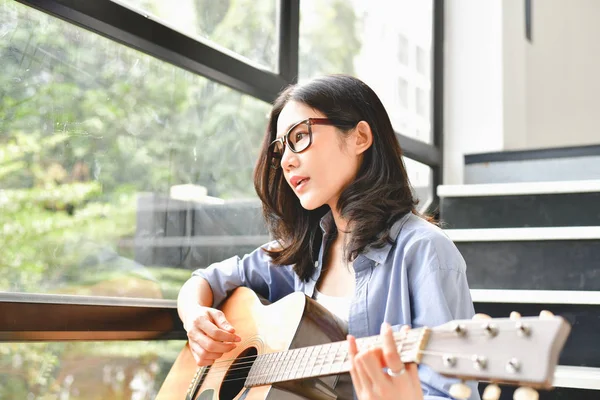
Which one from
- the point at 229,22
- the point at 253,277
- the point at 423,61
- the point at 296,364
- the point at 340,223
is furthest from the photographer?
the point at 423,61

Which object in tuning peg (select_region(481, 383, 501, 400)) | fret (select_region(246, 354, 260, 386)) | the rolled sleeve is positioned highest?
the rolled sleeve

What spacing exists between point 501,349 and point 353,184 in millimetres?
746

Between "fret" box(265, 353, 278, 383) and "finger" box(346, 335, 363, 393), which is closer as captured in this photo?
"finger" box(346, 335, 363, 393)

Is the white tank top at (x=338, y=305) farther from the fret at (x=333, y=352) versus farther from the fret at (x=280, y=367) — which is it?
the fret at (x=333, y=352)

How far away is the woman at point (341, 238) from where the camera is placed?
1.38 metres

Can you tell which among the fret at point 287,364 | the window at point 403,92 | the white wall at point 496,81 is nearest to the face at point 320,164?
the fret at point 287,364

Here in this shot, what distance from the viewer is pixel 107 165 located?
1.77 meters

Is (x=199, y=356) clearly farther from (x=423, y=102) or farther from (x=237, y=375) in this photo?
(x=423, y=102)

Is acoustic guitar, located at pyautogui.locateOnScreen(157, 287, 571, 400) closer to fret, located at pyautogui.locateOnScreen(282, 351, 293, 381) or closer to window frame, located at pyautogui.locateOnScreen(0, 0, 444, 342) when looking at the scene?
fret, located at pyautogui.locateOnScreen(282, 351, 293, 381)

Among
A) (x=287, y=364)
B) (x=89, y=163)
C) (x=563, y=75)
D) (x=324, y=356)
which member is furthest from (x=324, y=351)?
(x=563, y=75)

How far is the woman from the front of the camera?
1.38 metres

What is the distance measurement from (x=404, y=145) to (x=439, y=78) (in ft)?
1.90

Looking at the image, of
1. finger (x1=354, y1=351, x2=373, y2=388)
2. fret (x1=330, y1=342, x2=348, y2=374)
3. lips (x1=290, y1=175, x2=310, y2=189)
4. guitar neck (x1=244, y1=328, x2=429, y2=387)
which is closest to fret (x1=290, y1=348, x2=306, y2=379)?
guitar neck (x1=244, y1=328, x2=429, y2=387)

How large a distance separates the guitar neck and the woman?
6.1 inches
